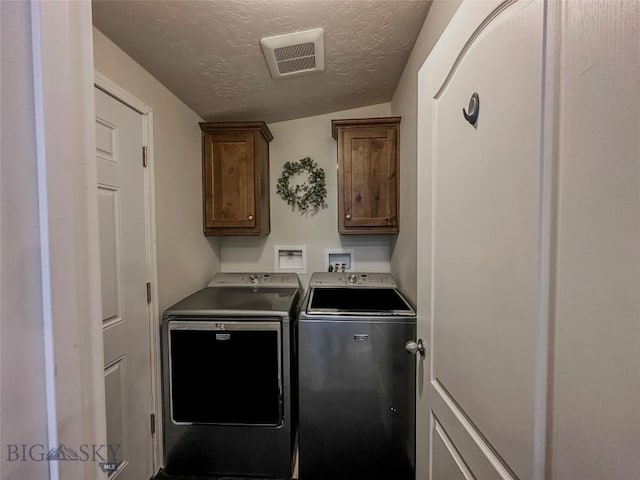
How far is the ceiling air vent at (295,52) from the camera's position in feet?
4.28

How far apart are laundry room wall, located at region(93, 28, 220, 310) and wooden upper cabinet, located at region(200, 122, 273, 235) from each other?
8cm

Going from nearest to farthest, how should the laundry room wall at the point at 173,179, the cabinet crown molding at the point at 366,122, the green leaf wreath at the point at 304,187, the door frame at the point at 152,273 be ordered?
the laundry room wall at the point at 173,179 < the door frame at the point at 152,273 < the cabinet crown molding at the point at 366,122 < the green leaf wreath at the point at 304,187

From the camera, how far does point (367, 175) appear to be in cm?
195

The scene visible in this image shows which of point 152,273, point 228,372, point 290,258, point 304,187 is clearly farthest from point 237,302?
point 304,187

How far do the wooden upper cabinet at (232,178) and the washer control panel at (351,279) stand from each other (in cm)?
60

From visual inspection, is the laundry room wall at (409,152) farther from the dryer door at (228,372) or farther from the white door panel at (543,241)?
the dryer door at (228,372)

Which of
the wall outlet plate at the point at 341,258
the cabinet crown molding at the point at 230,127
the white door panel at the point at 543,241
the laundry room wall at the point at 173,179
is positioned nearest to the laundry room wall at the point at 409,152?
the wall outlet plate at the point at 341,258

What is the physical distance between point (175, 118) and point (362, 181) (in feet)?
4.41

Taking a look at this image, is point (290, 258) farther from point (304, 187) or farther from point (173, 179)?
point (173, 179)

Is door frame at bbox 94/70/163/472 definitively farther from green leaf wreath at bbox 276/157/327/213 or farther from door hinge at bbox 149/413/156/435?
green leaf wreath at bbox 276/157/327/213

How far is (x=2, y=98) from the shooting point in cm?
35

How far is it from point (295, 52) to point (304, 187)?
104cm

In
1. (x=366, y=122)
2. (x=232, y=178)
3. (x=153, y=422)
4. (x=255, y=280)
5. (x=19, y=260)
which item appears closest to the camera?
(x=19, y=260)

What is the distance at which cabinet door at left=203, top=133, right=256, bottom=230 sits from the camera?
2.00m
